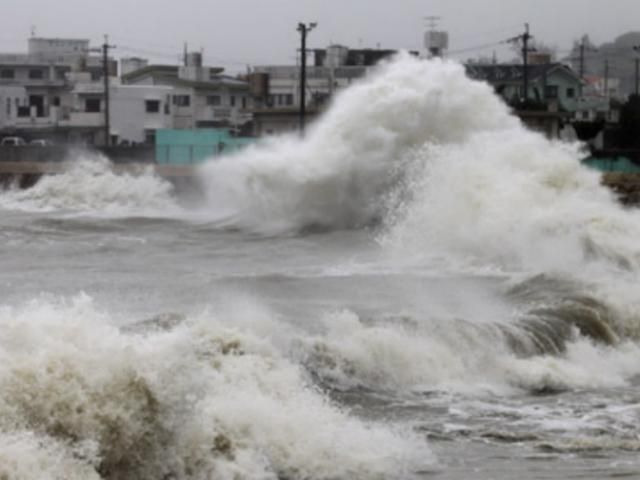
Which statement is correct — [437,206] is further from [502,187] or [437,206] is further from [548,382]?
[548,382]

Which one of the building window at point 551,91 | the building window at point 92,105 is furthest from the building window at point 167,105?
the building window at point 551,91

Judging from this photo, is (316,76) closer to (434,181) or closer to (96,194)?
(96,194)

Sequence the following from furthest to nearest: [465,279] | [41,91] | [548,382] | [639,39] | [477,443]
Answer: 1. [639,39]
2. [41,91]
3. [465,279]
4. [548,382]
5. [477,443]

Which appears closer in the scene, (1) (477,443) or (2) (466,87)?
(1) (477,443)

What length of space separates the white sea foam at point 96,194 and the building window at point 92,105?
60.2 ft

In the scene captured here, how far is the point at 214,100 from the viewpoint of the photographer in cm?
7631

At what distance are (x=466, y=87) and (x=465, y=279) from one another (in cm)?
1201

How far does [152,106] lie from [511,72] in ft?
58.9

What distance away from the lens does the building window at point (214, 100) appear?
76.2 meters

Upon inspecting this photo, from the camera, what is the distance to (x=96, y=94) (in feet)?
227

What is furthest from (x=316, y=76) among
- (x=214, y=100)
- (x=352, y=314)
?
(x=352, y=314)

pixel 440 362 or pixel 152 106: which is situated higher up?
pixel 152 106

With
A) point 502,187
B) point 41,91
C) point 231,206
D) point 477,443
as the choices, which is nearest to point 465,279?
point 502,187

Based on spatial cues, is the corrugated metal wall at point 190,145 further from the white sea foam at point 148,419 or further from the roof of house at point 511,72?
the white sea foam at point 148,419
